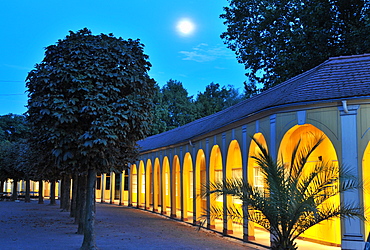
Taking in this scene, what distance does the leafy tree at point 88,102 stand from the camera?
43.2ft

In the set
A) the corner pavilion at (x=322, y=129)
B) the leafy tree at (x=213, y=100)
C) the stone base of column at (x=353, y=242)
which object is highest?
the leafy tree at (x=213, y=100)

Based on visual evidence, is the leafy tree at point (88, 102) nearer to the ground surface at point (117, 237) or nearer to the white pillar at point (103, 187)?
the ground surface at point (117, 237)

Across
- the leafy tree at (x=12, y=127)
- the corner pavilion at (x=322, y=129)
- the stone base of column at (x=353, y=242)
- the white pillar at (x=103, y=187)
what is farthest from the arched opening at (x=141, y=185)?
the leafy tree at (x=12, y=127)

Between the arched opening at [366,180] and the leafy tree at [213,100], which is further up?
the leafy tree at [213,100]

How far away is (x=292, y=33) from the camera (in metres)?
29.0

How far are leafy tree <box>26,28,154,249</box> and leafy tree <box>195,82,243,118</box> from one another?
48.1 meters

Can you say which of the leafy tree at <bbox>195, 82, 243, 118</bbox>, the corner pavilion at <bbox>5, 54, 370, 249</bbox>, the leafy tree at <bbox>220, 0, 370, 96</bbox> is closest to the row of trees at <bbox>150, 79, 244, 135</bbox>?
the leafy tree at <bbox>195, 82, 243, 118</bbox>

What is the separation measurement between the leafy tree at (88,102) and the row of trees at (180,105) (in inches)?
1624

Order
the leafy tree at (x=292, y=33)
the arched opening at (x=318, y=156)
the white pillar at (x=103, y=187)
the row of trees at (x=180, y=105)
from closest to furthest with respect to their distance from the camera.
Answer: the arched opening at (x=318, y=156), the leafy tree at (x=292, y=33), the white pillar at (x=103, y=187), the row of trees at (x=180, y=105)

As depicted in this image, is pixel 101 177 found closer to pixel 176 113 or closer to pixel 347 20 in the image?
pixel 176 113

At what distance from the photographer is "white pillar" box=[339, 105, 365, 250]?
1179 centimetres

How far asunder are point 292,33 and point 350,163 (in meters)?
18.2

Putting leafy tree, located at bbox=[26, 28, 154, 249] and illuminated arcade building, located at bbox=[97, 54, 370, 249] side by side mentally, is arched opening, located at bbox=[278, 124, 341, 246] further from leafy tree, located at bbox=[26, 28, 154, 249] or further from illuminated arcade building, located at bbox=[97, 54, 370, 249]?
leafy tree, located at bbox=[26, 28, 154, 249]

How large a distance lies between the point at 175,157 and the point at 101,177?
21.6 metres
